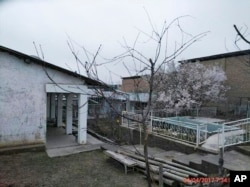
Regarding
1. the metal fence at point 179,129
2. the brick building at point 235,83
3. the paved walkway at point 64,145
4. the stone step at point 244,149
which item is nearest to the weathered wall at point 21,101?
the paved walkway at point 64,145

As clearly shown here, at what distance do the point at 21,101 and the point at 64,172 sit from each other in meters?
3.95

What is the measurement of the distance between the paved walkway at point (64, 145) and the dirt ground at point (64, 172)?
0.47m

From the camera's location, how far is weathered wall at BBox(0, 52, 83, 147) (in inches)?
372

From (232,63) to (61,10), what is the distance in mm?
22683

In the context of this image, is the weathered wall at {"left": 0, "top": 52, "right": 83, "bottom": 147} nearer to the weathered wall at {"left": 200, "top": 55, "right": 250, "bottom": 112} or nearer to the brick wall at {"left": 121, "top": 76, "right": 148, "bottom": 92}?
the brick wall at {"left": 121, "top": 76, "right": 148, "bottom": 92}

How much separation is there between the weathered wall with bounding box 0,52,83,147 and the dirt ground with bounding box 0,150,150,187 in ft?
2.98


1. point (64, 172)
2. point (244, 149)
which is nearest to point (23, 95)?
point (64, 172)

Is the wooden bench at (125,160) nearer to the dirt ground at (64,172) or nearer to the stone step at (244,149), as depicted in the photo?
the dirt ground at (64,172)

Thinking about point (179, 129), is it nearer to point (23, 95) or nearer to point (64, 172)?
point (64, 172)

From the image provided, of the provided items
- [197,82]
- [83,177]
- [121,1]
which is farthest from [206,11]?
[197,82]

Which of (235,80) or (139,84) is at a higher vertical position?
(235,80)

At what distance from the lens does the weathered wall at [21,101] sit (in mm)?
9445

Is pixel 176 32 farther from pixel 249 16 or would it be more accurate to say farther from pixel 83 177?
pixel 83 177

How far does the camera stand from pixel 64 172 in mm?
7414
